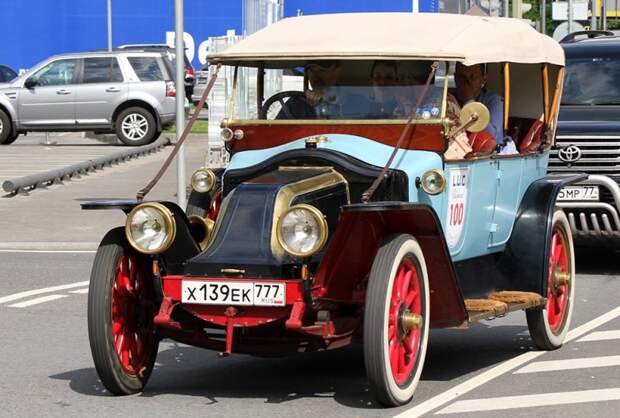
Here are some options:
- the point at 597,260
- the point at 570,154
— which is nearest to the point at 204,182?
the point at 570,154

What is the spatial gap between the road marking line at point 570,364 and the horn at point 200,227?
6.53 feet

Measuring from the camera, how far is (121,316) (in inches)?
301

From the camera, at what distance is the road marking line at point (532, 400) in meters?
7.37

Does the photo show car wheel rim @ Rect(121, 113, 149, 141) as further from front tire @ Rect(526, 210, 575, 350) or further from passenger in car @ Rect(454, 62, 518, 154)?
passenger in car @ Rect(454, 62, 518, 154)

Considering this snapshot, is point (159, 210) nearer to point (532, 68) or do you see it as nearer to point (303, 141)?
point (303, 141)

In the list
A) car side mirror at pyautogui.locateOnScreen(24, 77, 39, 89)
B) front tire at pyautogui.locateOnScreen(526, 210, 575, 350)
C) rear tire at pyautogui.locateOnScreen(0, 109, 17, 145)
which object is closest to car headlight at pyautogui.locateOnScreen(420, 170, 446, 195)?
front tire at pyautogui.locateOnScreen(526, 210, 575, 350)

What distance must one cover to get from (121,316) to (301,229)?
1181mm

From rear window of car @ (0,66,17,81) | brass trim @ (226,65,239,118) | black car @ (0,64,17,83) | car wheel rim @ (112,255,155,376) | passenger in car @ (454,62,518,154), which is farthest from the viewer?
rear window of car @ (0,66,17,81)

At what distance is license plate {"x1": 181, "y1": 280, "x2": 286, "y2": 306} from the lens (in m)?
7.06

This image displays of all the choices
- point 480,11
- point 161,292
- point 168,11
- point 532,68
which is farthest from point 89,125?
point 161,292

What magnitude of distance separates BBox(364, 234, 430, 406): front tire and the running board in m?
0.53

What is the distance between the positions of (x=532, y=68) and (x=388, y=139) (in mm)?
2302

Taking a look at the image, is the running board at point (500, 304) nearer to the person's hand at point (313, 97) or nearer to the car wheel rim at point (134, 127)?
the person's hand at point (313, 97)

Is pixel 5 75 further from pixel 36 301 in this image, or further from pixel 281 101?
pixel 281 101
